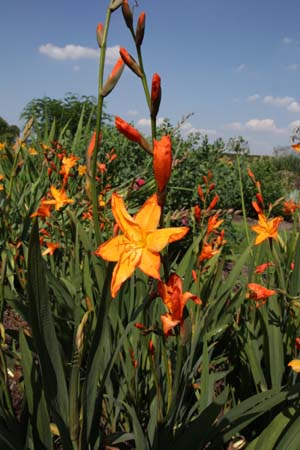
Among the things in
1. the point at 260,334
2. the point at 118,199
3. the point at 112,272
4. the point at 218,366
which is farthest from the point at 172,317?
the point at 218,366

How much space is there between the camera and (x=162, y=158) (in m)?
0.71

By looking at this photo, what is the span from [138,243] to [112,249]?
2.3 inches

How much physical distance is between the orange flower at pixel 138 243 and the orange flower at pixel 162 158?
76mm

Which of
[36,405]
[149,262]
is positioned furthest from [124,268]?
[36,405]

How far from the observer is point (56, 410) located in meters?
0.87

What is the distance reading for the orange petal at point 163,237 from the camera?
743 mm

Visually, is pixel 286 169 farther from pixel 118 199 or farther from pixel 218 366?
pixel 118 199

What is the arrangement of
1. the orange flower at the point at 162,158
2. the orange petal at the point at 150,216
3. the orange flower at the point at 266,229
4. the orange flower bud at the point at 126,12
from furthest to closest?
the orange flower at the point at 266,229
the orange flower bud at the point at 126,12
the orange petal at the point at 150,216
the orange flower at the point at 162,158

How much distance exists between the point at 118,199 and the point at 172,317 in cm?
27

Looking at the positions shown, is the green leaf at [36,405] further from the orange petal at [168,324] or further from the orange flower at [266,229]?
the orange flower at [266,229]

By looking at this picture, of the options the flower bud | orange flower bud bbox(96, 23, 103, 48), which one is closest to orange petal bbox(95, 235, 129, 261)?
the flower bud

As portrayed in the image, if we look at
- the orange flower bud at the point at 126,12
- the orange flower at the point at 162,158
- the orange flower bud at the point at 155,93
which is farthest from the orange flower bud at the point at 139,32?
the orange flower at the point at 162,158

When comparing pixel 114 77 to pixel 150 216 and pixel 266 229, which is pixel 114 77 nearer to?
pixel 150 216

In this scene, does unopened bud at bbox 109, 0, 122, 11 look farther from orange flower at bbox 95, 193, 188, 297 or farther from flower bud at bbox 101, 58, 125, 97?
orange flower at bbox 95, 193, 188, 297
